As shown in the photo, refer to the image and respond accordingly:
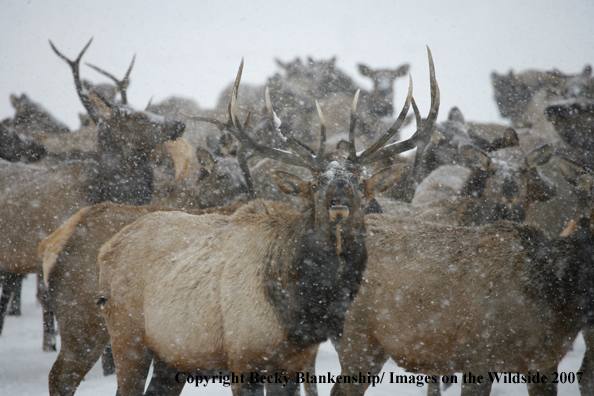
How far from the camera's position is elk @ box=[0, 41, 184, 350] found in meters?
6.30

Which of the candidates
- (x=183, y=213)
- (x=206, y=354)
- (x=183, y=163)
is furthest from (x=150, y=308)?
(x=183, y=163)

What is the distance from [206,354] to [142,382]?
0.77 meters

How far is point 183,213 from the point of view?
446 cm

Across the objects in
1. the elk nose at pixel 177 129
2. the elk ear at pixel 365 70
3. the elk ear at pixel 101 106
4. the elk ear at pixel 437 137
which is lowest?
the elk nose at pixel 177 129

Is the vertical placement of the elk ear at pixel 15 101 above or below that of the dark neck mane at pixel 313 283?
above

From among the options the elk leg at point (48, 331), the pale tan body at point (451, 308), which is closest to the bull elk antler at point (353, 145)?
the pale tan body at point (451, 308)

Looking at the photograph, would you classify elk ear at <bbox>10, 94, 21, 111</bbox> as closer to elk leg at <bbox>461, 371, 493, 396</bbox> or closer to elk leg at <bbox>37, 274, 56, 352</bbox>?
elk leg at <bbox>37, 274, 56, 352</bbox>

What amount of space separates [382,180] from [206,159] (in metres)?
4.09

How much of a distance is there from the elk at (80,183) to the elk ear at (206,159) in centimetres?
77

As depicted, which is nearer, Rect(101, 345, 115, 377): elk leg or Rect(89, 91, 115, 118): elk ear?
Rect(101, 345, 115, 377): elk leg

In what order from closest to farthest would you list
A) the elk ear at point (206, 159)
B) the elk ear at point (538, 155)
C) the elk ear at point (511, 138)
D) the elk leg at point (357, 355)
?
the elk leg at point (357, 355)
the elk ear at point (538, 155)
the elk ear at point (511, 138)
the elk ear at point (206, 159)

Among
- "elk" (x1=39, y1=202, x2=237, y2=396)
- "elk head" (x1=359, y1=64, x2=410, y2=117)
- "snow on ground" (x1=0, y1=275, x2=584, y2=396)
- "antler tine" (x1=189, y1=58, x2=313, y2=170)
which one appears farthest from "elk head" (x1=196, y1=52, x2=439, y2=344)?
"elk head" (x1=359, y1=64, x2=410, y2=117)

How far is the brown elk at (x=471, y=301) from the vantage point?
3719 millimetres

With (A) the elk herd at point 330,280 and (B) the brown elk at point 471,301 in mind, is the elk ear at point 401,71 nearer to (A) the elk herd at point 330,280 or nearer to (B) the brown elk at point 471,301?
(A) the elk herd at point 330,280
